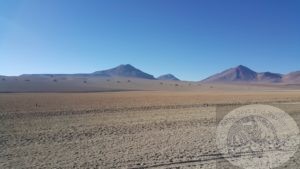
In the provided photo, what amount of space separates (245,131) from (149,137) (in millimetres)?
4495

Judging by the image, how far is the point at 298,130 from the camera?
14367mm

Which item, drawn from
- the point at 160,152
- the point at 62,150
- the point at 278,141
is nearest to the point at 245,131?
the point at 278,141

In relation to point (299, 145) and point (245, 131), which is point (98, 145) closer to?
point (245, 131)

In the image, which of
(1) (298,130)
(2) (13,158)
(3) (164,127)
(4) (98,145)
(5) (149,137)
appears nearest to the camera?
(2) (13,158)

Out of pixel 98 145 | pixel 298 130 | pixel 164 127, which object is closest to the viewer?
pixel 98 145

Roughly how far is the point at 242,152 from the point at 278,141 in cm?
246

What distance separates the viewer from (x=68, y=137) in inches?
532

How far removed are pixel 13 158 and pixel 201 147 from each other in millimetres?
6658

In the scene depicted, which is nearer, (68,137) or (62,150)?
(62,150)

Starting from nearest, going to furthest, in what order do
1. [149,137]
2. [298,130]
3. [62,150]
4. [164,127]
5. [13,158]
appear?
[13,158], [62,150], [149,137], [298,130], [164,127]

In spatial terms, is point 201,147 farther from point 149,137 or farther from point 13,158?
point 13,158

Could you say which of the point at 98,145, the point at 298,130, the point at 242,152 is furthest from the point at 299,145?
the point at 98,145

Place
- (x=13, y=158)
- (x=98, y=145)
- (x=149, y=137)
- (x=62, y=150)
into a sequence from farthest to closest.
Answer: (x=149, y=137) < (x=98, y=145) < (x=62, y=150) < (x=13, y=158)

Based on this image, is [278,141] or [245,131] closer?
[278,141]
